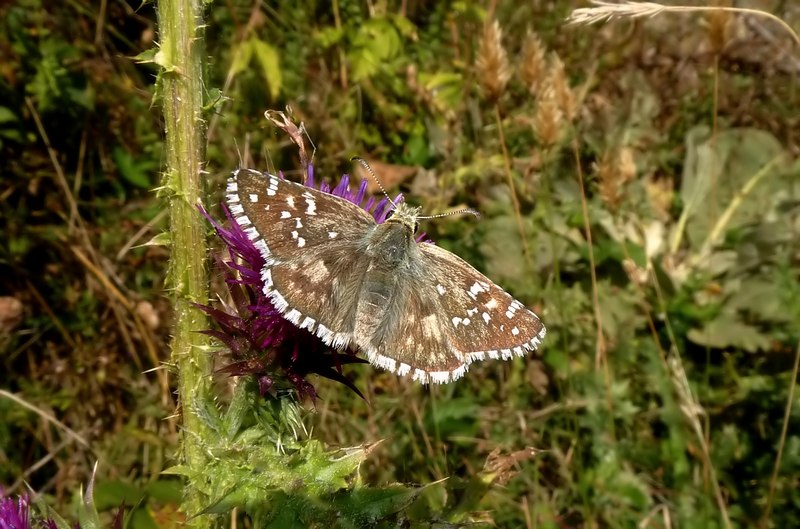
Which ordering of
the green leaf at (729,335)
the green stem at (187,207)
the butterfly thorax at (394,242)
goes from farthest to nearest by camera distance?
the green leaf at (729,335)
the butterfly thorax at (394,242)
the green stem at (187,207)

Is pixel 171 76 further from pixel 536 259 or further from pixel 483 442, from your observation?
pixel 536 259

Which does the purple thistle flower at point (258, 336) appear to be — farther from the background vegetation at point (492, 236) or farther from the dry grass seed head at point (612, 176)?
the dry grass seed head at point (612, 176)

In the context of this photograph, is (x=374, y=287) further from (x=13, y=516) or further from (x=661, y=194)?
(x=661, y=194)

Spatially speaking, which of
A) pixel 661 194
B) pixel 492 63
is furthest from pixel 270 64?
pixel 661 194

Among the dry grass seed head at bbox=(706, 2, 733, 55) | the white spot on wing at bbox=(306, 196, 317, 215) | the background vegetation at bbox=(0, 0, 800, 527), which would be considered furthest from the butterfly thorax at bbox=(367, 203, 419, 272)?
the dry grass seed head at bbox=(706, 2, 733, 55)

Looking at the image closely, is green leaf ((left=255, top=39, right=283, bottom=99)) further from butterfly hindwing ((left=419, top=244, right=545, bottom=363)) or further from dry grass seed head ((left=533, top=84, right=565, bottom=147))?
butterfly hindwing ((left=419, top=244, right=545, bottom=363))

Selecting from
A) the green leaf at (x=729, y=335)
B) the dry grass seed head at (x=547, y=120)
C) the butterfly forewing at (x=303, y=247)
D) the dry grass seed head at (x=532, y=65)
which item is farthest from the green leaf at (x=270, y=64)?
the green leaf at (x=729, y=335)
